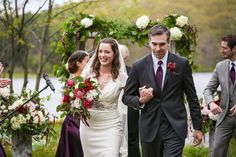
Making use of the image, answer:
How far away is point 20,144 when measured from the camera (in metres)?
10.1

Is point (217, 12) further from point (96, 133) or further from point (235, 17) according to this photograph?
point (96, 133)

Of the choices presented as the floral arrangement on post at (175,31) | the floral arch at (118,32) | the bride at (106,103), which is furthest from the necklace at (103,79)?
the floral arrangement on post at (175,31)

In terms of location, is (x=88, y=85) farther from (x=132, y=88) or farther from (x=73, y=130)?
(x=73, y=130)

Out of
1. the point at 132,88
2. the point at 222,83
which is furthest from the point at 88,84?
the point at 222,83

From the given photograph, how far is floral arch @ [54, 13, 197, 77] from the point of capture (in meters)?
11.5

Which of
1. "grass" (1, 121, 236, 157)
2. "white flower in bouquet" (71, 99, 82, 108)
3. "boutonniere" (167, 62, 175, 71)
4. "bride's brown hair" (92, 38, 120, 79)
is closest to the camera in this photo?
"boutonniere" (167, 62, 175, 71)

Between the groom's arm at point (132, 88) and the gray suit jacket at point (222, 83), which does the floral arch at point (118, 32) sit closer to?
the gray suit jacket at point (222, 83)

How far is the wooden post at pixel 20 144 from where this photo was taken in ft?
33.0

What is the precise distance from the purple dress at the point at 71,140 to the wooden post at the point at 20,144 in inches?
33.3

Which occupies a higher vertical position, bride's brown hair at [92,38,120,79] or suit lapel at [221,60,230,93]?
bride's brown hair at [92,38,120,79]

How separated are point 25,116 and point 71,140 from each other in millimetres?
897

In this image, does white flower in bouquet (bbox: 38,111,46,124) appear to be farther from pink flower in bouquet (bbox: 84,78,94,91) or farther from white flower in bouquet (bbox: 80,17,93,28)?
pink flower in bouquet (bbox: 84,78,94,91)

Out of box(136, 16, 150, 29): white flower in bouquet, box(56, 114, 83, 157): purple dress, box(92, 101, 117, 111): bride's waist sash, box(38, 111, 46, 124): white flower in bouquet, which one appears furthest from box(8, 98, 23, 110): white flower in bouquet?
box(136, 16, 150, 29): white flower in bouquet

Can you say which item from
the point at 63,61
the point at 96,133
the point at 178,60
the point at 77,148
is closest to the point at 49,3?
the point at 63,61
